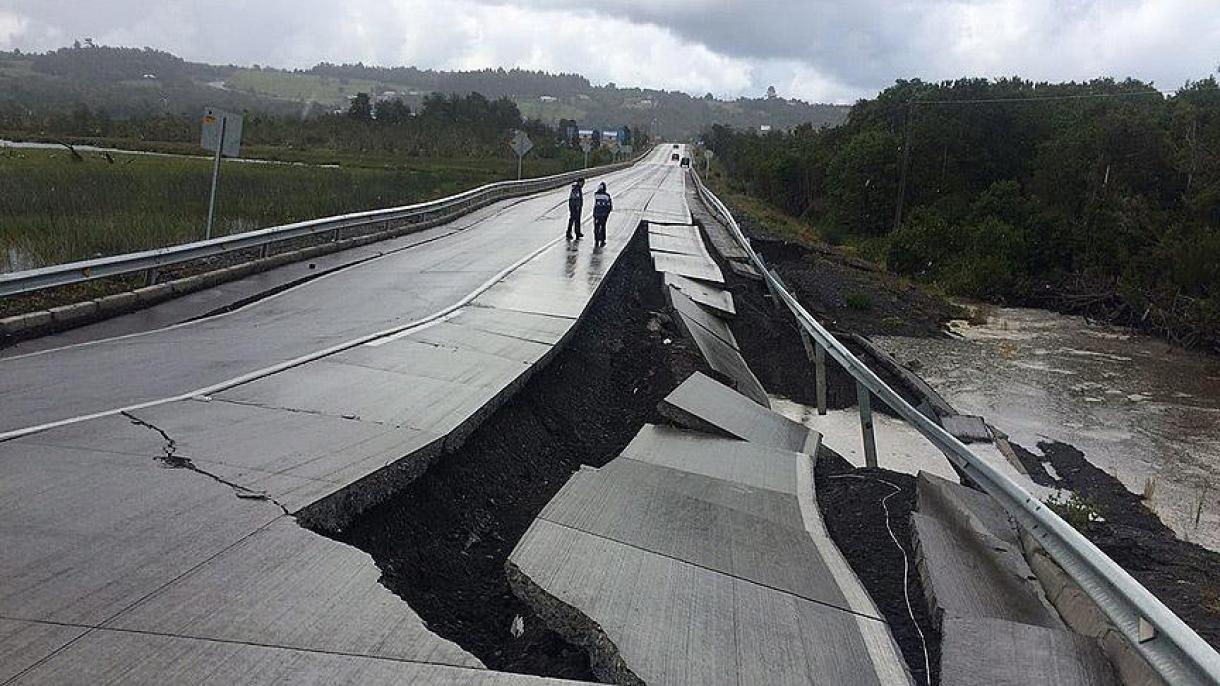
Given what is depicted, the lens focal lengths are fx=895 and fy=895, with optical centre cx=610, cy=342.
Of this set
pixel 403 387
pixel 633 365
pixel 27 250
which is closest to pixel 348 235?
pixel 27 250

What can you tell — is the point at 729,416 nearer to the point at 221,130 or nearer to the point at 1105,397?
the point at 221,130

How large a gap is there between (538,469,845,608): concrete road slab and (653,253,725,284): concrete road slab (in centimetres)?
1359

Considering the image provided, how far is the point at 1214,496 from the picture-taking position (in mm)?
12789

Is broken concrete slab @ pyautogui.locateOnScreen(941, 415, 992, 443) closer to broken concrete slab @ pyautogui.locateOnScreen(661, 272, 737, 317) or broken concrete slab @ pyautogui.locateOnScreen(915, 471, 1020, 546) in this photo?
broken concrete slab @ pyautogui.locateOnScreen(915, 471, 1020, 546)

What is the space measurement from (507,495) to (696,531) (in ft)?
6.35

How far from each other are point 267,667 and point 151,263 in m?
10.9

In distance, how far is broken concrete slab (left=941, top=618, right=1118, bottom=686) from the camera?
154 inches

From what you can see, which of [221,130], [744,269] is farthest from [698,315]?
[221,130]

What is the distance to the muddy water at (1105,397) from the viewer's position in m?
13.4

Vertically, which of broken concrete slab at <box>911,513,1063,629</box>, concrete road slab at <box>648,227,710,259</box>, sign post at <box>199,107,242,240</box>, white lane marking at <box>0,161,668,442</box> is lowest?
white lane marking at <box>0,161,668,442</box>

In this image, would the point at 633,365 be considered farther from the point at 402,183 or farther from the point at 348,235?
the point at 402,183

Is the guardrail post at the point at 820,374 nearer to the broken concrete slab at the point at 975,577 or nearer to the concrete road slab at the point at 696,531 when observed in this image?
the broken concrete slab at the point at 975,577

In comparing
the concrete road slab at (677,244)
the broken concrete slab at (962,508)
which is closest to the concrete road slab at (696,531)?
the broken concrete slab at (962,508)

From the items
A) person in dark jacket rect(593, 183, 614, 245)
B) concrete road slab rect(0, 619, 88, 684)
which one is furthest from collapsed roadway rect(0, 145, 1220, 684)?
person in dark jacket rect(593, 183, 614, 245)
